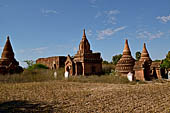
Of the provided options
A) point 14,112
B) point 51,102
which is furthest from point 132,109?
point 14,112

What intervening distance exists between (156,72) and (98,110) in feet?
65.0

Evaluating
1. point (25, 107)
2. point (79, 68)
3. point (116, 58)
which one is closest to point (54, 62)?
point (79, 68)

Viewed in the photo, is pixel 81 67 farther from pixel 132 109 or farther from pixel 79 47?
pixel 132 109

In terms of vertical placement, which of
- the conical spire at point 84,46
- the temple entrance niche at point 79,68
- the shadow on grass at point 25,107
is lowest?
the shadow on grass at point 25,107

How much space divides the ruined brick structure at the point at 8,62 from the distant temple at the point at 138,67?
1258cm

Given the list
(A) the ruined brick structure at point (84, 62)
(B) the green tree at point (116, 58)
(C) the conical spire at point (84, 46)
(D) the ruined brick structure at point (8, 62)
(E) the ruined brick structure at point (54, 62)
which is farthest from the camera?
(B) the green tree at point (116, 58)

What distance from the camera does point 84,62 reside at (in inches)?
819

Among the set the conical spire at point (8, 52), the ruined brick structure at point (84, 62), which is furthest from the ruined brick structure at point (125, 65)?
the conical spire at point (8, 52)

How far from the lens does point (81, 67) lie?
2116 centimetres

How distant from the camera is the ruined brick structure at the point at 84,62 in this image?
21.0 meters

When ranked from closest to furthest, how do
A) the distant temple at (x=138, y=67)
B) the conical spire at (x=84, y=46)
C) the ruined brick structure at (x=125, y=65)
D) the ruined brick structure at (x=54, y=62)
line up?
the distant temple at (x=138, y=67) < the ruined brick structure at (x=125, y=65) < the conical spire at (x=84, y=46) < the ruined brick structure at (x=54, y=62)

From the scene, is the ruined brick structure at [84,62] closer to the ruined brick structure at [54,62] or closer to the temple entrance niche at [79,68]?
the temple entrance niche at [79,68]

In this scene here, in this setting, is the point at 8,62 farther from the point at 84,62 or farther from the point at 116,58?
the point at 116,58

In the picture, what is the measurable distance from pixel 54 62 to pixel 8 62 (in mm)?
12202
